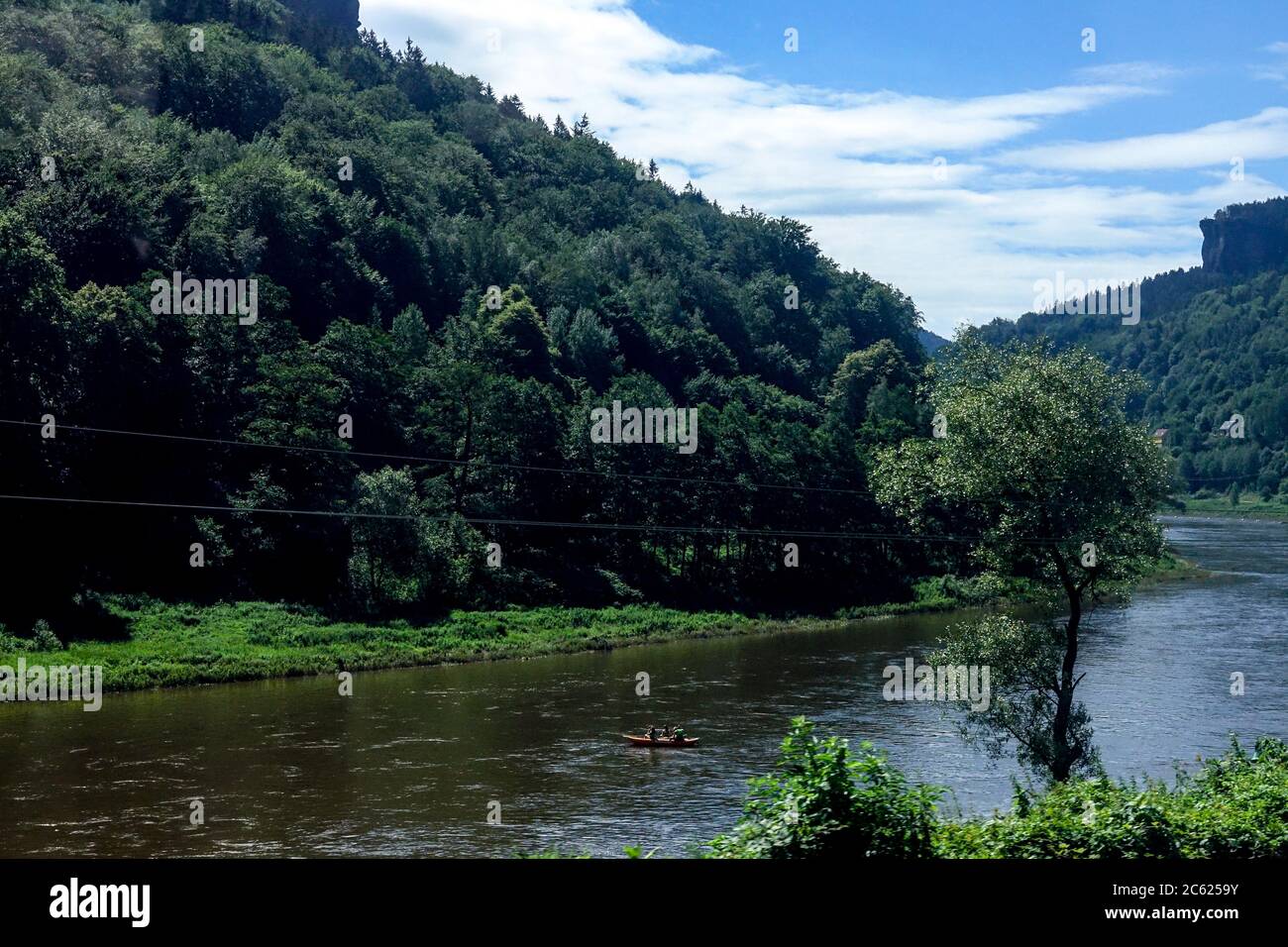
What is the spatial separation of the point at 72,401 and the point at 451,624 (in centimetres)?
2291

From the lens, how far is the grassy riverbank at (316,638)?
181 ft

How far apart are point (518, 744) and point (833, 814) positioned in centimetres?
3348

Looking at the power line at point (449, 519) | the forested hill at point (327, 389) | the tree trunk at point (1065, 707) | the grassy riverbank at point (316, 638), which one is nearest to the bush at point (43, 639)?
the grassy riverbank at point (316, 638)

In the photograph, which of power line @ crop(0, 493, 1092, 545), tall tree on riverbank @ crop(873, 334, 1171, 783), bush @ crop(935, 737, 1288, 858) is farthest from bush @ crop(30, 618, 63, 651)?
bush @ crop(935, 737, 1288, 858)

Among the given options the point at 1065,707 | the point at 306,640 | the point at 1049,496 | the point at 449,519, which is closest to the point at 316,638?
the point at 306,640

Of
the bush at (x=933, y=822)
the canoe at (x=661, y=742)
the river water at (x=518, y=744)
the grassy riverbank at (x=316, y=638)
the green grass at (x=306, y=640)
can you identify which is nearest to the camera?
the bush at (x=933, y=822)

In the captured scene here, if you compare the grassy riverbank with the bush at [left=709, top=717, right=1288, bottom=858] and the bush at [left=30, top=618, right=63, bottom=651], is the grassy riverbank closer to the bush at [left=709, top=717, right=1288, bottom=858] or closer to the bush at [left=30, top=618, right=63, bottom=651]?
the bush at [left=30, top=618, right=63, bottom=651]

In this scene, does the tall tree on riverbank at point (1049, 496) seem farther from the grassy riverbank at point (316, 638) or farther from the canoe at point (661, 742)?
the grassy riverbank at point (316, 638)

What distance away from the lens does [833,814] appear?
13.0m

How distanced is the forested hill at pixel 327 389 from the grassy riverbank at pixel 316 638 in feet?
9.22

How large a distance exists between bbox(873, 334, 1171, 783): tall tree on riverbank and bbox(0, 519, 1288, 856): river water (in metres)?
2.75
